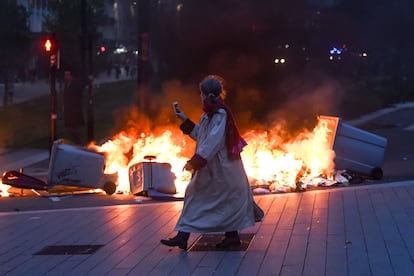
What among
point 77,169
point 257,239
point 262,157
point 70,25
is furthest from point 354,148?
point 70,25

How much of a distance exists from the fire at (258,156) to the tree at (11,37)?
68.9 ft

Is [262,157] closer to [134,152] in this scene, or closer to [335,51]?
[134,152]

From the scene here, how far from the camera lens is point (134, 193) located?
33.6ft

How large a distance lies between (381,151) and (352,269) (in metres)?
5.92

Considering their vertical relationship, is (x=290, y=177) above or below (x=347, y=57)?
below

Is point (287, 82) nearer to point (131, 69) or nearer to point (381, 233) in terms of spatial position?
point (381, 233)

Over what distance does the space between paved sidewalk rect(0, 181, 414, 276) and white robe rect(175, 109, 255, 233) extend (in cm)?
27

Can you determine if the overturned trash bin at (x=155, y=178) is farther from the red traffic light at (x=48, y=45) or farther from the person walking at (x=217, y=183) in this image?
the red traffic light at (x=48, y=45)

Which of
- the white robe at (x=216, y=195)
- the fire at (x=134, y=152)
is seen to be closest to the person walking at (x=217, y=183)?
the white robe at (x=216, y=195)

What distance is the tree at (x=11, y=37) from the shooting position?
31.1 metres

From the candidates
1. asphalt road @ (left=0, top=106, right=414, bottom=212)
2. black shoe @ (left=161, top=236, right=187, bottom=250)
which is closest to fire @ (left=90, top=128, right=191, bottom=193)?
asphalt road @ (left=0, top=106, right=414, bottom=212)

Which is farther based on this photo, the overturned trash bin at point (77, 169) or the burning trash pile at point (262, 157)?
the burning trash pile at point (262, 157)

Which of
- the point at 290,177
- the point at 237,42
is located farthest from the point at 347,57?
the point at 290,177

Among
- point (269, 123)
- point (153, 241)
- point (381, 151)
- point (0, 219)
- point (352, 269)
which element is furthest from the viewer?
point (269, 123)
